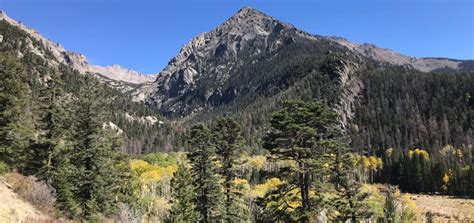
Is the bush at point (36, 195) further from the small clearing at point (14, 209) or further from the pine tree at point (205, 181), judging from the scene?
the pine tree at point (205, 181)

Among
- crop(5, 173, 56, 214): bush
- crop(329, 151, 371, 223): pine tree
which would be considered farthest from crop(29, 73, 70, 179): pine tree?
crop(329, 151, 371, 223): pine tree

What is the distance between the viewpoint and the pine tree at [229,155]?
32.9 meters

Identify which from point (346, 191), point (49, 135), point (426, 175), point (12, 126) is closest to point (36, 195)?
point (49, 135)

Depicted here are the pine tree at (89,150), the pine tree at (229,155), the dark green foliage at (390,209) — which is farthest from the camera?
the pine tree at (229,155)

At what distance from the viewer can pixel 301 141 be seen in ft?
75.8

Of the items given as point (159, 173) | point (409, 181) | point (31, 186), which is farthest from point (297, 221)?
point (409, 181)

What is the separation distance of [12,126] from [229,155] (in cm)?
1701

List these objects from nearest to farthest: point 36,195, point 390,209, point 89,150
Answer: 1. point 390,209
2. point 36,195
3. point 89,150

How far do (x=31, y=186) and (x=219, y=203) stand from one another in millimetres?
14297

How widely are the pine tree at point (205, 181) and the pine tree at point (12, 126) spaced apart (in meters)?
12.4

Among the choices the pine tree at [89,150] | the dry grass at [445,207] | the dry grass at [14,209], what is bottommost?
the dry grass at [445,207]

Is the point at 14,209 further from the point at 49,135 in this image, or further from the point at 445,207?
the point at 445,207

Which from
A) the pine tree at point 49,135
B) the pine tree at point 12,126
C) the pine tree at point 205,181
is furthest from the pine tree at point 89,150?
the pine tree at point 205,181

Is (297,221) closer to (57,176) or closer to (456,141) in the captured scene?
(57,176)
